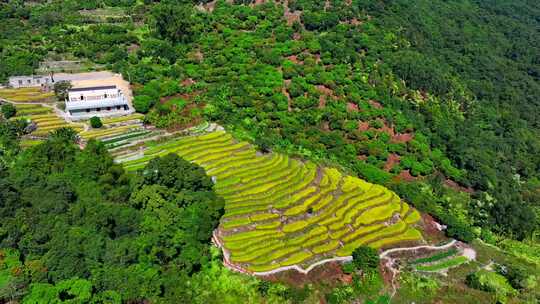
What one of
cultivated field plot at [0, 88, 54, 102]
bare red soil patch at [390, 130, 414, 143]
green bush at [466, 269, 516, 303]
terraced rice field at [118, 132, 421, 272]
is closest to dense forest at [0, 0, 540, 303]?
bare red soil patch at [390, 130, 414, 143]

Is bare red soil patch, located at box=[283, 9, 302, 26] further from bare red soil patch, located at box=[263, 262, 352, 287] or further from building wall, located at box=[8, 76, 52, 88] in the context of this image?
bare red soil patch, located at box=[263, 262, 352, 287]

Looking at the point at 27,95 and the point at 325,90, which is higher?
the point at 27,95

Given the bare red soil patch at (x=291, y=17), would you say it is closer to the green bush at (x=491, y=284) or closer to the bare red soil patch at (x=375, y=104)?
the bare red soil patch at (x=375, y=104)

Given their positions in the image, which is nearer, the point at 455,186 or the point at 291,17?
the point at 455,186

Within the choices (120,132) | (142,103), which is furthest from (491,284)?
(142,103)

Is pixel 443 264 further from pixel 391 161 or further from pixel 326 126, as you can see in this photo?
pixel 326 126

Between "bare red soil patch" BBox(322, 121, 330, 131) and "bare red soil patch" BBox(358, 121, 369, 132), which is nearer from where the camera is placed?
"bare red soil patch" BBox(322, 121, 330, 131)

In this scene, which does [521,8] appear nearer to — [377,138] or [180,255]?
[377,138]
